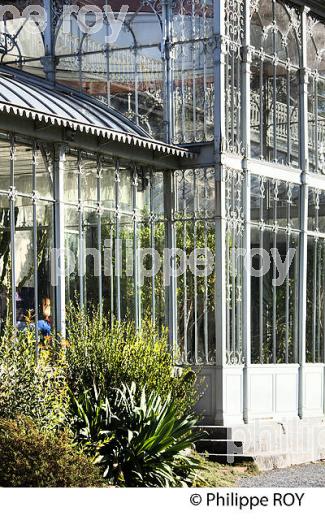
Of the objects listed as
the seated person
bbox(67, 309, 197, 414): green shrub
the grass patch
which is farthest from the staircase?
the seated person

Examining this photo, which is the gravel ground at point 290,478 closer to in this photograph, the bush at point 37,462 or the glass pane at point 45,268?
the glass pane at point 45,268

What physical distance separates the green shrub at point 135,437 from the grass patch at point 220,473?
302 mm

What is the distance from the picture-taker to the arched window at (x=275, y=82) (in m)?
18.5

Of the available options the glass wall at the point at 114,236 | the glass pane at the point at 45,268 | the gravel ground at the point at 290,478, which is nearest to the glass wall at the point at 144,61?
the glass wall at the point at 114,236

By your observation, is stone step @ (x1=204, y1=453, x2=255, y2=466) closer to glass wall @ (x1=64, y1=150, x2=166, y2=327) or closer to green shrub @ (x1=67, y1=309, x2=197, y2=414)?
green shrub @ (x1=67, y1=309, x2=197, y2=414)

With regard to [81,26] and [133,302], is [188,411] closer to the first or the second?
[133,302]

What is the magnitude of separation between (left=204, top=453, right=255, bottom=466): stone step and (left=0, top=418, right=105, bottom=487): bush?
4343mm

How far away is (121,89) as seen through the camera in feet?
58.9

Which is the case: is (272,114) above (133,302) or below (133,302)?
above

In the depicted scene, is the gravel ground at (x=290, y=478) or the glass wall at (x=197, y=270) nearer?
the gravel ground at (x=290, y=478)

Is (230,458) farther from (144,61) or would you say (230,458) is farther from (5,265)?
(144,61)

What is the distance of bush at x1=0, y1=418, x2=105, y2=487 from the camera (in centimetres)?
A: 1166

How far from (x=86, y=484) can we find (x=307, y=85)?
9575mm
